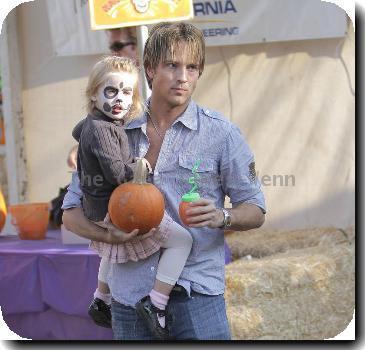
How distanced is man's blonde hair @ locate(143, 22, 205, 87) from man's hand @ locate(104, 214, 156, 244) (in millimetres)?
542

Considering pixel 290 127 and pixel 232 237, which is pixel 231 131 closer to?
pixel 232 237

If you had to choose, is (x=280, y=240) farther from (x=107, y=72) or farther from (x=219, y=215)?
(x=219, y=215)

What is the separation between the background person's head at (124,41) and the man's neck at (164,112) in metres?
3.44

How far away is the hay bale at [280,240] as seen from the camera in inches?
220

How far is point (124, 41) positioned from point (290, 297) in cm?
266

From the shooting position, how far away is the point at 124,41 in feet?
19.7

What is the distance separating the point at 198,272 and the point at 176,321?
176 millimetres

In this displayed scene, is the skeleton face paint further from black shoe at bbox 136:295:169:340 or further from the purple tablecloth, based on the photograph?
the purple tablecloth

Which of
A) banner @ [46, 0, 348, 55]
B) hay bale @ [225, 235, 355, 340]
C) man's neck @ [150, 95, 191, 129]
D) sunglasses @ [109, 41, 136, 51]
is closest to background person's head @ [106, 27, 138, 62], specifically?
sunglasses @ [109, 41, 136, 51]

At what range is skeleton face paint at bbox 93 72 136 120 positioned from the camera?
8.38 ft

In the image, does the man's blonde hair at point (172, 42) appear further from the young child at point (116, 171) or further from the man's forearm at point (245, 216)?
the man's forearm at point (245, 216)

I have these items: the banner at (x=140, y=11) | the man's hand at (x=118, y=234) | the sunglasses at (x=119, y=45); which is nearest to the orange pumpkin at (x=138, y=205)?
the man's hand at (x=118, y=234)

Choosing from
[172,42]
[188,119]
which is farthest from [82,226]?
[172,42]

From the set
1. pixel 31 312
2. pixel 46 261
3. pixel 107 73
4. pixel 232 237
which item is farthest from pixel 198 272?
pixel 232 237
